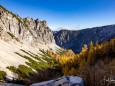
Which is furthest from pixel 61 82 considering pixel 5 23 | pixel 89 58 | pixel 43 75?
pixel 5 23

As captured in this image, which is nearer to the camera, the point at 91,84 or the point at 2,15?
the point at 91,84

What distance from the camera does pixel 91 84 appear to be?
10.4 meters

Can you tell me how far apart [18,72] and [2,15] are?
128 meters

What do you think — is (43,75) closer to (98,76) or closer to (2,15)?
(98,76)

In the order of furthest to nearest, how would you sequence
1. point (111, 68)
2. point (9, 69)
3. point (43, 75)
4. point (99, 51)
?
A: point (99, 51), point (9, 69), point (43, 75), point (111, 68)

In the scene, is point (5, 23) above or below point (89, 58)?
above

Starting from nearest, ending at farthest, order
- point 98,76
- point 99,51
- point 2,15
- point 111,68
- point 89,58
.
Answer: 1. point 98,76
2. point 111,68
3. point 89,58
4. point 99,51
5. point 2,15

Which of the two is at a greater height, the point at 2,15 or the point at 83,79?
the point at 2,15

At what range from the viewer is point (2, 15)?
611 ft

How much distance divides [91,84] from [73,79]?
37.3 inches

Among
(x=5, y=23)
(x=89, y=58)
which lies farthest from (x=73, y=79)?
(x=5, y=23)

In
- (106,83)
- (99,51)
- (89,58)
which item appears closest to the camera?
(106,83)

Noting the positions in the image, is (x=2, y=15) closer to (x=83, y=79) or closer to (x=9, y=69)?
(x=9, y=69)

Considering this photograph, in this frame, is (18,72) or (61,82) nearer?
(61,82)
